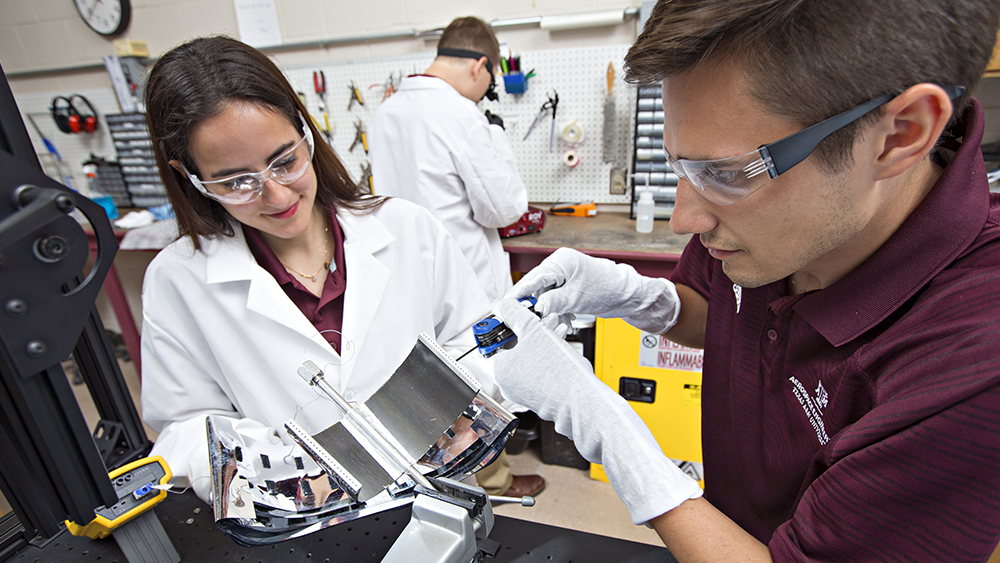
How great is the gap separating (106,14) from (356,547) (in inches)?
144

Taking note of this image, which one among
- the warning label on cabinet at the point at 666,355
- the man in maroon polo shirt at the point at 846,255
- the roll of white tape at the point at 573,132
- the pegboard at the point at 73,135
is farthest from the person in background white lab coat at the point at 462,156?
the pegboard at the point at 73,135

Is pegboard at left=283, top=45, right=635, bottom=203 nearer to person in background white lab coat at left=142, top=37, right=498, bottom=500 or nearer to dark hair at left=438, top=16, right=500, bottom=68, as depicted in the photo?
dark hair at left=438, top=16, right=500, bottom=68

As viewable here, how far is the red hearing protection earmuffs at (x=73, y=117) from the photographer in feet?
9.95

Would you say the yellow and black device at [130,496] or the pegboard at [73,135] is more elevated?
the pegboard at [73,135]

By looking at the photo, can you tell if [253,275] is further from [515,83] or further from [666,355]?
[515,83]

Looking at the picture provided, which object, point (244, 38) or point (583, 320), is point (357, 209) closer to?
point (583, 320)

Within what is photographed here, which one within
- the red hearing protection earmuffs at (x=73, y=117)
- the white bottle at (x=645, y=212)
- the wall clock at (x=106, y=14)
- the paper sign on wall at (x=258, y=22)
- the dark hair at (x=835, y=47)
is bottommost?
the white bottle at (x=645, y=212)

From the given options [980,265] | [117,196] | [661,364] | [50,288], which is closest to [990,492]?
[980,265]

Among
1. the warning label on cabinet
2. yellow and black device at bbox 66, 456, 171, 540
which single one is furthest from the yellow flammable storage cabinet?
yellow and black device at bbox 66, 456, 171, 540

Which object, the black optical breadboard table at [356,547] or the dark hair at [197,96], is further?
the dark hair at [197,96]

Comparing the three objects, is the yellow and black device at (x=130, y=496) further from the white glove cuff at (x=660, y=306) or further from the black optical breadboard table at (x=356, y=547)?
the white glove cuff at (x=660, y=306)

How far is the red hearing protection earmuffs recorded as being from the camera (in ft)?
9.95

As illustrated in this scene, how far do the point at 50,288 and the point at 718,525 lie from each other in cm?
81

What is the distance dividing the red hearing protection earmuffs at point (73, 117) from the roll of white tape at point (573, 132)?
3.03 m
